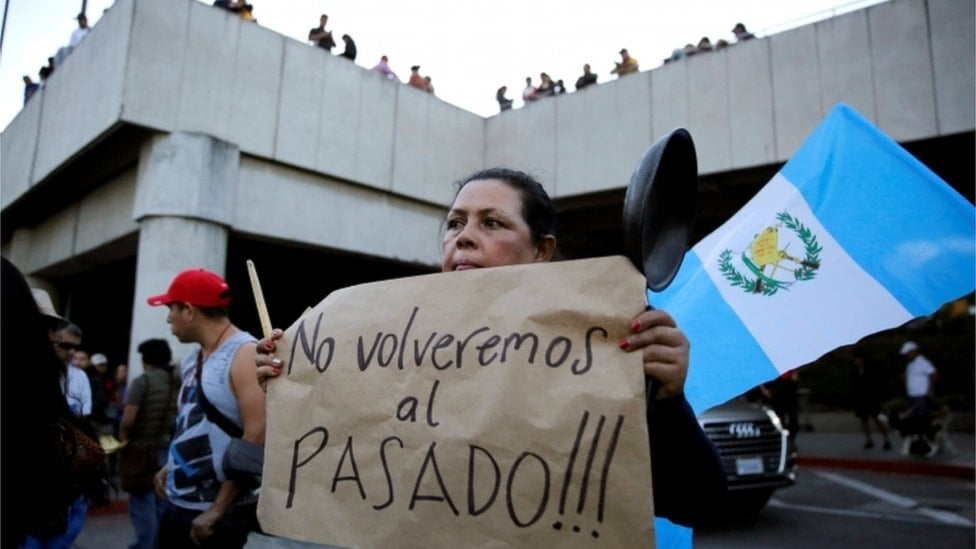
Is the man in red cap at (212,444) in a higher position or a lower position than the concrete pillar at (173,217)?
lower

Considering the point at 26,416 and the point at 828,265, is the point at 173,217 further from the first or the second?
the point at 828,265

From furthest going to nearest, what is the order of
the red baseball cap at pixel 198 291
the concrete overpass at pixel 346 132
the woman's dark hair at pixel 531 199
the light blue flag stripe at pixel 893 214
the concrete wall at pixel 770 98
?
the concrete overpass at pixel 346 132
the concrete wall at pixel 770 98
the red baseball cap at pixel 198 291
the light blue flag stripe at pixel 893 214
the woman's dark hair at pixel 531 199

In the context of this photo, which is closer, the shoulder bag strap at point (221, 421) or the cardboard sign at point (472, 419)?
the cardboard sign at point (472, 419)

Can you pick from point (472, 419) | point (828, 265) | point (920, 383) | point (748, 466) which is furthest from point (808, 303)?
point (920, 383)

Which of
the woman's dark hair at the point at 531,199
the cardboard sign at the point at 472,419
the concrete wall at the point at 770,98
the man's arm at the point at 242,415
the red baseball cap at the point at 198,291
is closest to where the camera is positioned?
the cardboard sign at the point at 472,419

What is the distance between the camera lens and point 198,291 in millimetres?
2965

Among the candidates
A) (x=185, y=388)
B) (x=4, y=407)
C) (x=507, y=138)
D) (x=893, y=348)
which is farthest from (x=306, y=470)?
(x=893, y=348)

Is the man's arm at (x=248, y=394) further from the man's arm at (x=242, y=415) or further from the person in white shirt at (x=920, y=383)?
the person in white shirt at (x=920, y=383)

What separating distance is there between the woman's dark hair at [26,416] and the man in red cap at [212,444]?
116 centimetres

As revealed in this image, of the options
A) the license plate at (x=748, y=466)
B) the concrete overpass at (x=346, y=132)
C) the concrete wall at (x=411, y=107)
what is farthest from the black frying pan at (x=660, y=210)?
the concrete wall at (x=411, y=107)

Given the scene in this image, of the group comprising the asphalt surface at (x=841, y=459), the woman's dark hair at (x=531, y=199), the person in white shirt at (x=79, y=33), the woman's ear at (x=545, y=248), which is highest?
the person in white shirt at (x=79, y=33)

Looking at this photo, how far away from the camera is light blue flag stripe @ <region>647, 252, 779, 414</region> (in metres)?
2.18

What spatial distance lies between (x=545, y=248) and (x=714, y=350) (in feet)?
2.78

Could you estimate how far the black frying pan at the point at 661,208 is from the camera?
121cm
